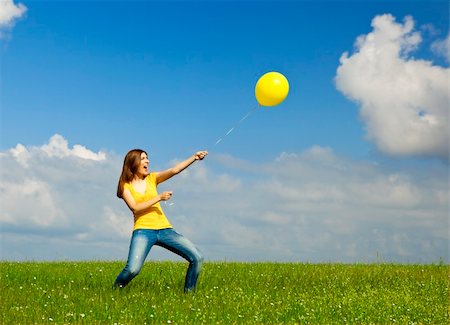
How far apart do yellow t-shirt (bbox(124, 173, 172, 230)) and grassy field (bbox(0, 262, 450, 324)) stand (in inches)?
52.4

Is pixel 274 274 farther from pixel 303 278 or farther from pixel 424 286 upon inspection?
pixel 424 286

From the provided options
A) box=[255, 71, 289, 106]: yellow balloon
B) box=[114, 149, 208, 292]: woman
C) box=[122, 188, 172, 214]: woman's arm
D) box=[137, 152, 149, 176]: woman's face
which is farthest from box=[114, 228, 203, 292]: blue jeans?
box=[255, 71, 289, 106]: yellow balloon

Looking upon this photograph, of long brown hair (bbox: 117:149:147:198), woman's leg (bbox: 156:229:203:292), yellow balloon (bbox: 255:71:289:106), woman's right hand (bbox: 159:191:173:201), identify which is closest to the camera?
woman's right hand (bbox: 159:191:173:201)

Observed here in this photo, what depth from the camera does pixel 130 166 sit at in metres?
12.3

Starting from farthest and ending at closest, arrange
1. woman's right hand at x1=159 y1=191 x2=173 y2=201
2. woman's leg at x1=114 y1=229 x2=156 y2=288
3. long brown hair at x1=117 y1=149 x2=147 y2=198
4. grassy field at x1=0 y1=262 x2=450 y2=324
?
long brown hair at x1=117 y1=149 x2=147 y2=198 → woman's leg at x1=114 y1=229 x2=156 y2=288 → woman's right hand at x1=159 y1=191 x2=173 y2=201 → grassy field at x1=0 y1=262 x2=450 y2=324

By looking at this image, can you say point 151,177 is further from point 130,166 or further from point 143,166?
point 130,166

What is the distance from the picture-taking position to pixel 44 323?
9.99 m

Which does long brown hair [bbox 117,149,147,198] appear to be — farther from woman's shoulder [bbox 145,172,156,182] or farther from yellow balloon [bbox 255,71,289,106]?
Answer: yellow balloon [bbox 255,71,289,106]

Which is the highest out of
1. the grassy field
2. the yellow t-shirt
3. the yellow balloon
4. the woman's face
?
the yellow balloon

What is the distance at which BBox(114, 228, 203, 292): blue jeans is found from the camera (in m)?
12.0

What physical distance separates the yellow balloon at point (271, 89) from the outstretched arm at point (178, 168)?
5.71 ft

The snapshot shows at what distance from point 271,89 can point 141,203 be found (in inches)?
130

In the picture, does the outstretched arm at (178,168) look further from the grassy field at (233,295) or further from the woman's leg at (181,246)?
the grassy field at (233,295)

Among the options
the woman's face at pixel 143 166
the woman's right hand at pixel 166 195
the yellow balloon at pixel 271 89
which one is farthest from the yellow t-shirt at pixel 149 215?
the yellow balloon at pixel 271 89
